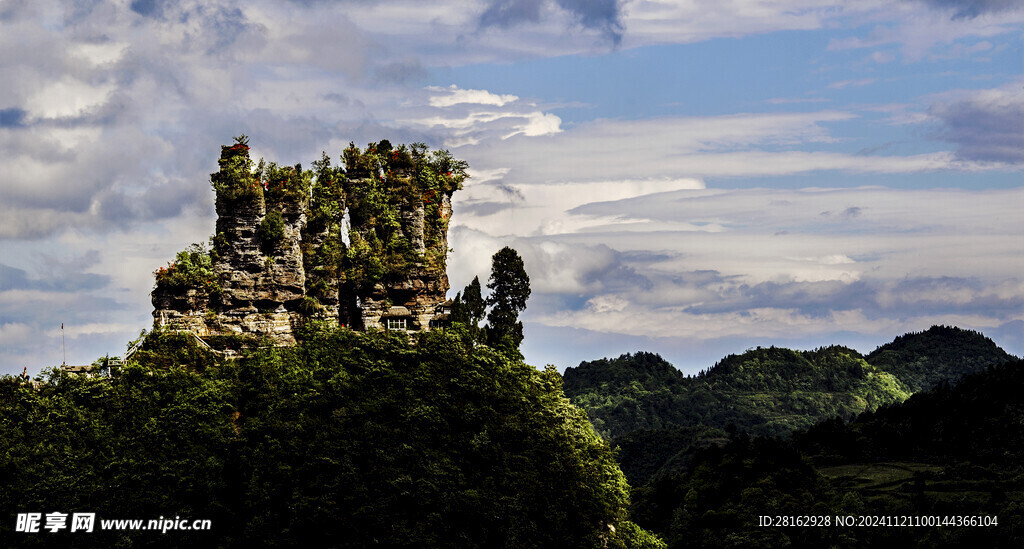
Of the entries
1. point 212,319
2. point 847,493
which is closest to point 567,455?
point 212,319

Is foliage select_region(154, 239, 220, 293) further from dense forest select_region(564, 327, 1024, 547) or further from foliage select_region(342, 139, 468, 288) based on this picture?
dense forest select_region(564, 327, 1024, 547)

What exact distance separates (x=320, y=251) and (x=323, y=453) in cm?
1758

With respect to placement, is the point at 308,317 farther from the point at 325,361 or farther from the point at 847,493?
the point at 847,493

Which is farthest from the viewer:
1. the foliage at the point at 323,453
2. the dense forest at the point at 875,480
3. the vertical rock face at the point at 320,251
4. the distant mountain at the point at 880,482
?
the dense forest at the point at 875,480

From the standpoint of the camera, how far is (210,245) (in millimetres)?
66188

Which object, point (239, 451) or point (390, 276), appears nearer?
point (239, 451)

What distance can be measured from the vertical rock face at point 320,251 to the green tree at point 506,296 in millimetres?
5508

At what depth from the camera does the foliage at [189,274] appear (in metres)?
62.9

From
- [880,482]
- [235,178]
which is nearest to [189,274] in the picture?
[235,178]

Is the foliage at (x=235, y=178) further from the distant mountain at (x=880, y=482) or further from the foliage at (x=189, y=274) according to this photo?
the distant mountain at (x=880, y=482)

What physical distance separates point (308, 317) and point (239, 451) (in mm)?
12532

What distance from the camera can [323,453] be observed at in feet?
189

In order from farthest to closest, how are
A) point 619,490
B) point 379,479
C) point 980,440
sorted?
point 980,440 → point 619,490 → point 379,479

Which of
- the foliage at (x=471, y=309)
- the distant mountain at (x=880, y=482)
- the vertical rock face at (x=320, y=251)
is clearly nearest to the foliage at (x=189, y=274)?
the vertical rock face at (x=320, y=251)
